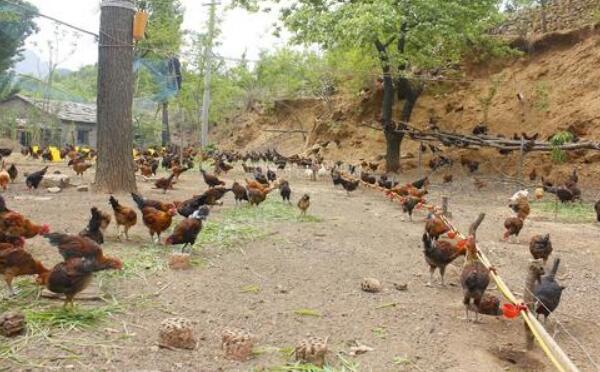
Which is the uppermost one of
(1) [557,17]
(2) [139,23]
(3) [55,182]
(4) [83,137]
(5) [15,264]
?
(1) [557,17]

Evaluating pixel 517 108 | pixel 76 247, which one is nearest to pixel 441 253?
pixel 76 247

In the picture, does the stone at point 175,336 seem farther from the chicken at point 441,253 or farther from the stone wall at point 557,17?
the stone wall at point 557,17

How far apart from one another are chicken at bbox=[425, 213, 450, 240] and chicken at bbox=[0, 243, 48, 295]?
5196 millimetres

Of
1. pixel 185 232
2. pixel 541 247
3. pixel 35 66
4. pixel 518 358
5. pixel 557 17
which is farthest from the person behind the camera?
pixel 35 66

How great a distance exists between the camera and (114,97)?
11.7 meters

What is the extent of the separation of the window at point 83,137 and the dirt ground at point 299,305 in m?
38.2

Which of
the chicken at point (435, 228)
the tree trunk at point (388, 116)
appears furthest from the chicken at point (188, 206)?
the tree trunk at point (388, 116)

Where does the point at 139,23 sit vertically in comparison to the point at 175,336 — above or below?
above

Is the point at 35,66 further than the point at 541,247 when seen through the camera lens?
Yes

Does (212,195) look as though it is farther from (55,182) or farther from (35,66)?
(35,66)

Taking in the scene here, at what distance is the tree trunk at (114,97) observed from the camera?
1162 centimetres

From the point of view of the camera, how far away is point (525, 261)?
26.1 ft

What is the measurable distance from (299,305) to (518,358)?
2.01 meters

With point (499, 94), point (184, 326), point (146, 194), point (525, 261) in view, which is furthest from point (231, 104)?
point (184, 326)
